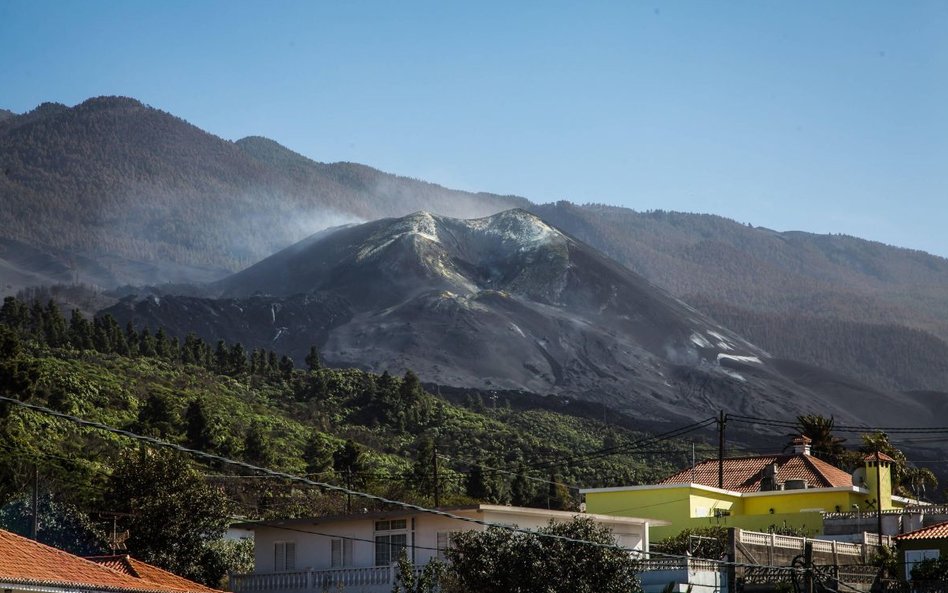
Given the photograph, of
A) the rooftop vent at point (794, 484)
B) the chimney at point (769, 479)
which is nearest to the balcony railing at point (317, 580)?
the rooftop vent at point (794, 484)

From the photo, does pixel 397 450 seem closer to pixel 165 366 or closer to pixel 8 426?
pixel 165 366

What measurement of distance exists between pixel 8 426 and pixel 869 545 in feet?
138

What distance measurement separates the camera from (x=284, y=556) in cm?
5228

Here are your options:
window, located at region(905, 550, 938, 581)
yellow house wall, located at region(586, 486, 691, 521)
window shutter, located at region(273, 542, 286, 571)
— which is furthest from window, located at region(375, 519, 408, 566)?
yellow house wall, located at region(586, 486, 691, 521)

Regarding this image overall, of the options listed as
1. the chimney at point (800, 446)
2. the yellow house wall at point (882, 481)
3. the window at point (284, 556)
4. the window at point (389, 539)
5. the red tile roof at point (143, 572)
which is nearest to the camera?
the red tile roof at point (143, 572)

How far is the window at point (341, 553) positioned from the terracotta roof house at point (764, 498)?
19.9 m

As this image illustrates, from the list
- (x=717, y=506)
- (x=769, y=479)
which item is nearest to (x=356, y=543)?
(x=717, y=506)

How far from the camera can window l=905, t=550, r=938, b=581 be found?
155 ft

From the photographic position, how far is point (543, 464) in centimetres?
15475

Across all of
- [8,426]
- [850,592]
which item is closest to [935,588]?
[850,592]

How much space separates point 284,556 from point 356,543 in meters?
3.48

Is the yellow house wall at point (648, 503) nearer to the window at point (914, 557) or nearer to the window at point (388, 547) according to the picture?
the window at point (914, 557)

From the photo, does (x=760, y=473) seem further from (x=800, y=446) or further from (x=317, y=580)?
(x=317, y=580)

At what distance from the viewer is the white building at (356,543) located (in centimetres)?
4772
